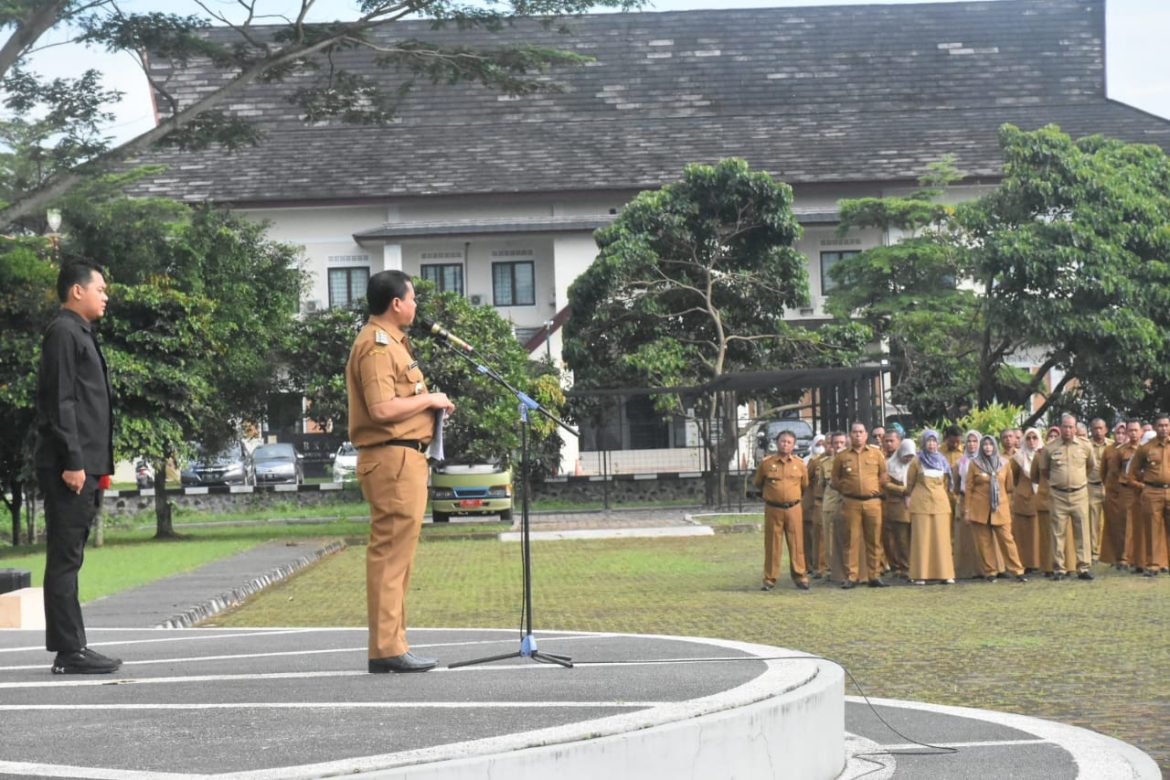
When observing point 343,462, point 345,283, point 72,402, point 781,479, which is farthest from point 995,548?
point 345,283

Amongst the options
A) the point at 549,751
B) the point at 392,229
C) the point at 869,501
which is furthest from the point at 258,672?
the point at 392,229

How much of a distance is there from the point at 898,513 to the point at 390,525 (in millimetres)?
14444

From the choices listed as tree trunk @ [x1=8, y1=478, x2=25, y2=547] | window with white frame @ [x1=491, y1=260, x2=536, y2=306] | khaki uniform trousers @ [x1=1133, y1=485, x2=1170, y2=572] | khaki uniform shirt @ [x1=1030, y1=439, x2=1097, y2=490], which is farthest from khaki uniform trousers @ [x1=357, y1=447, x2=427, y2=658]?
window with white frame @ [x1=491, y1=260, x2=536, y2=306]

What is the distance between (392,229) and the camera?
5484 centimetres

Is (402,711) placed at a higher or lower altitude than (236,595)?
higher

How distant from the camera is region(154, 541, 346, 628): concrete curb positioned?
15.7m

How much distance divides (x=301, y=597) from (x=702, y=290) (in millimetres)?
22781

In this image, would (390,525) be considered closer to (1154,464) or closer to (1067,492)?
(1067,492)

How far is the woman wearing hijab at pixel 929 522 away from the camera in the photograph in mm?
20938

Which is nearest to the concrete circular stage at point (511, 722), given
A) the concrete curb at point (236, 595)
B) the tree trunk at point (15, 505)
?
the concrete curb at point (236, 595)

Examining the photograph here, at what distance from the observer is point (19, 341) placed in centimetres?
2952

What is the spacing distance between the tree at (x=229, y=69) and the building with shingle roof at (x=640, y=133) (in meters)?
28.7

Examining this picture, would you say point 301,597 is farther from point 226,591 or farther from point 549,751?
point 549,751

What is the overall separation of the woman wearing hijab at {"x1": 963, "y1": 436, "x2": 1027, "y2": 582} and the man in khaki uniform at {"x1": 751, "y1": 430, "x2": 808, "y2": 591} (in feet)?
7.50
